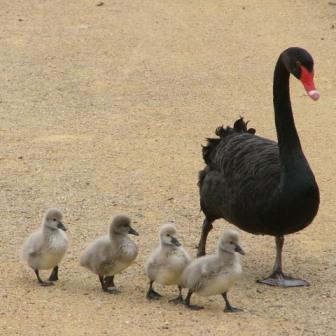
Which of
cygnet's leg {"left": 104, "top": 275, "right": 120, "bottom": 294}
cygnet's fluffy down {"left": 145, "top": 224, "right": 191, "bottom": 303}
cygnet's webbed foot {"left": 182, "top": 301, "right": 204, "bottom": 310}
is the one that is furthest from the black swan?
cygnet's leg {"left": 104, "top": 275, "right": 120, "bottom": 294}

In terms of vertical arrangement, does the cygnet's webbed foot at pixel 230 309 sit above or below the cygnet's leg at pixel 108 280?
below

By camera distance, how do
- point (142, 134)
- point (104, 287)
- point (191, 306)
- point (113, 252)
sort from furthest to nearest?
1. point (142, 134)
2. point (104, 287)
3. point (113, 252)
4. point (191, 306)

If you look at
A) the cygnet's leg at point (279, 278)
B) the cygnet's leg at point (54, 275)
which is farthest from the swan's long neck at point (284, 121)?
the cygnet's leg at point (54, 275)

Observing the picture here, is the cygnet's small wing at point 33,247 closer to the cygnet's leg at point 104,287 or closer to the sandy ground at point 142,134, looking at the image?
the sandy ground at point 142,134

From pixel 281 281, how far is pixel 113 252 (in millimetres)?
1199

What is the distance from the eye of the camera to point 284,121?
6953mm

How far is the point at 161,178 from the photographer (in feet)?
29.4

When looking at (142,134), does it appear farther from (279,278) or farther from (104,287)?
(104,287)

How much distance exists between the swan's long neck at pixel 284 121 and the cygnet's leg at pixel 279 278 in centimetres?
65

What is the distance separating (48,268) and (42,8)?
8726 mm

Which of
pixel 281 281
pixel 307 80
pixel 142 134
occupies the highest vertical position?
pixel 307 80

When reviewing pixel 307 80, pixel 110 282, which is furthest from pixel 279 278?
pixel 307 80

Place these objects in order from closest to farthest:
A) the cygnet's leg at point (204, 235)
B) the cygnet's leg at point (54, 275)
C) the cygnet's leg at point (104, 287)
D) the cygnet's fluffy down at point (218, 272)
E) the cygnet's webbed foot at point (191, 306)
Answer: the cygnet's fluffy down at point (218, 272), the cygnet's webbed foot at point (191, 306), the cygnet's leg at point (104, 287), the cygnet's leg at point (54, 275), the cygnet's leg at point (204, 235)

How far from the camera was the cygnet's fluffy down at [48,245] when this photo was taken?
6520 millimetres
